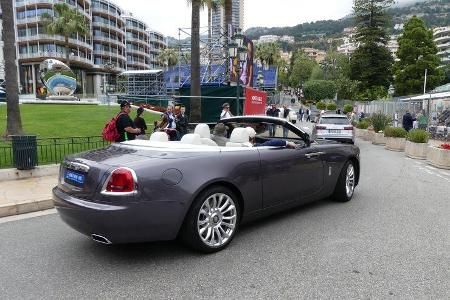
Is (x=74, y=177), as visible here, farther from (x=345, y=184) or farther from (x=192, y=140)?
(x=345, y=184)

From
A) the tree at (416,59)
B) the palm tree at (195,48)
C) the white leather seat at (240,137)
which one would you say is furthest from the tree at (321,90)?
the white leather seat at (240,137)

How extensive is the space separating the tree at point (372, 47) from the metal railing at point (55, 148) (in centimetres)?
5013

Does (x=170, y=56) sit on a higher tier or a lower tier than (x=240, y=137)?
higher

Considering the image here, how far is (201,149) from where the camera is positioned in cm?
433

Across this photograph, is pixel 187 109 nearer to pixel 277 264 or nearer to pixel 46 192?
pixel 46 192

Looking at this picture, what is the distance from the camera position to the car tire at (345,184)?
20.6ft

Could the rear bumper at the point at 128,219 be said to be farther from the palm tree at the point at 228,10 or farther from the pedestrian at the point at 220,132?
the palm tree at the point at 228,10

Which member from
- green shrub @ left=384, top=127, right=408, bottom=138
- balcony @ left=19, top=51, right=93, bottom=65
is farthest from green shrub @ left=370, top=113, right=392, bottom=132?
balcony @ left=19, top=51, right=93, bottom=65

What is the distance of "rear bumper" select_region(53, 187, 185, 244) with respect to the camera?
361 cm

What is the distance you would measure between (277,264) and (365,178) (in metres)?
5.67

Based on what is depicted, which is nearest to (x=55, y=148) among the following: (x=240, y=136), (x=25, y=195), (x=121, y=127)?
(x=121, y=127)

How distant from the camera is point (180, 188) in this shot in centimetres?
385

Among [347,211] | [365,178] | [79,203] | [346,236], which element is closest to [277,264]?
[346,236]

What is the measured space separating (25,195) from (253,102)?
15.1 metres
